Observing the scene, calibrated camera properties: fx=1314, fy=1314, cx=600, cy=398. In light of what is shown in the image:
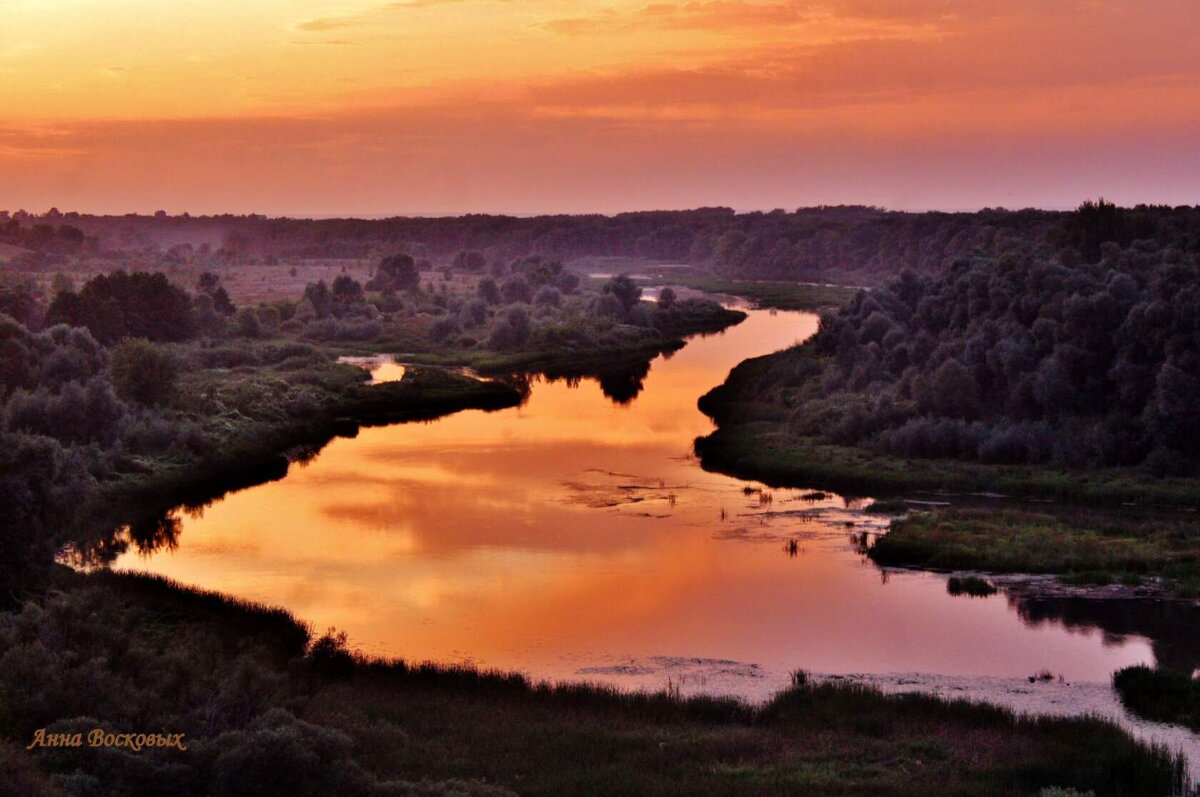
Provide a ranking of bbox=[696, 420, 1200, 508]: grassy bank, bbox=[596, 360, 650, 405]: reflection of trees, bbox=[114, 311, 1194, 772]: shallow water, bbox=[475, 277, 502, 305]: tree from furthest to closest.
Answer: bbox=[475, 277, 502, 305]: tree < bbox=[596, 360, 650, 405]: reflection of trees < bbox=[696, 420, 1200, 508]: grassy bank < bbox=[114, 311, 1194, 772]: shallow water

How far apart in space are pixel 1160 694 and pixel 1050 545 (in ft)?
38.9

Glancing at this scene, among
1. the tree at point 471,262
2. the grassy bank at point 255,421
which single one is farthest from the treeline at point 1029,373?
the tree at point 471,262

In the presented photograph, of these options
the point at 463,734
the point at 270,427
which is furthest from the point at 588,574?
the point at 270,427

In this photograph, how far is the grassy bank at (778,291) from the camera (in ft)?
457

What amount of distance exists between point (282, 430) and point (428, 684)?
34973 millimetres

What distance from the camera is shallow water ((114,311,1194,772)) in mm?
28344

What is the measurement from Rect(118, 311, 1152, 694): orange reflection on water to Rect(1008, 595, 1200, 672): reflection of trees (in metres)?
0.58

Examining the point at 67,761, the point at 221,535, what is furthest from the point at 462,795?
the point at 221,535

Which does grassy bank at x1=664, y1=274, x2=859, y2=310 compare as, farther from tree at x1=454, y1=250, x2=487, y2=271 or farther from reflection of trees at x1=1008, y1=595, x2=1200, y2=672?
reflection of trees at x1=1008, y1=595, x2=1200, y2=672

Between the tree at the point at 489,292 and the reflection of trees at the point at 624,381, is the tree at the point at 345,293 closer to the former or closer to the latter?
the tree at the point at 489,292

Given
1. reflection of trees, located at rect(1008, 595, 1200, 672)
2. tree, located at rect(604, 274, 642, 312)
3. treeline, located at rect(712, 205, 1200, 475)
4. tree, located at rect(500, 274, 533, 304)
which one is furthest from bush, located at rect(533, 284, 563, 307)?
reflection of trees, located at rect(1008, 595, 1200, 672)

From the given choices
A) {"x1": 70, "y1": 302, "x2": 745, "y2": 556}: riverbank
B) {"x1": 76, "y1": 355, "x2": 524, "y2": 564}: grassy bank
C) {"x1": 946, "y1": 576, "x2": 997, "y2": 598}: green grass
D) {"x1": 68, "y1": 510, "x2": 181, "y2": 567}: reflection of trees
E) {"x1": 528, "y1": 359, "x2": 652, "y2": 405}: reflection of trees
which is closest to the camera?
{"x1": 946, "y1": 576, "x2": 997, "y2": 598}: green grass

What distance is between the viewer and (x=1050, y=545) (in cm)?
3662

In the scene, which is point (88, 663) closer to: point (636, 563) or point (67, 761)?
point (67, 761)
